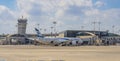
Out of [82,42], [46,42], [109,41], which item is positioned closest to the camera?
[46,42]

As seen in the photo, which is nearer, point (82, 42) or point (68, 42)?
point (68, 42)

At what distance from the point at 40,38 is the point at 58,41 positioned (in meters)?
9.10

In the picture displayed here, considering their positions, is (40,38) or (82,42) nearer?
(40,38)

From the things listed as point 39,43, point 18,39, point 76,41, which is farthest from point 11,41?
point 76,41

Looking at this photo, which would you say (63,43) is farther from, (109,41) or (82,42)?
(109,41)

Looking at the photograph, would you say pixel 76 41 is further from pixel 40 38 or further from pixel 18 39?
pixel 18 39

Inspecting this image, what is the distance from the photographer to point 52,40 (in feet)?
465

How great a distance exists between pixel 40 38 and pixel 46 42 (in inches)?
186

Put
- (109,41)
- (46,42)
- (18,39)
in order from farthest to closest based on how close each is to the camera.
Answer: (18,39), (109,41), (46,42)

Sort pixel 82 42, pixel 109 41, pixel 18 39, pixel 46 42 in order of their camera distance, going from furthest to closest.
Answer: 1. pixel 18 39
2. pixel 109 41
3. pixel 82 42
4. pixel 46 42

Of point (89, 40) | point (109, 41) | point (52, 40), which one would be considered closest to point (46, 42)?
point (52, 40)

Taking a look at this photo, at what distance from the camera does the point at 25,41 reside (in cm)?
19800

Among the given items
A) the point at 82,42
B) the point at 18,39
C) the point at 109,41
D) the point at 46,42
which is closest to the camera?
the point at 46,42

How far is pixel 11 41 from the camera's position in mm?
184375
